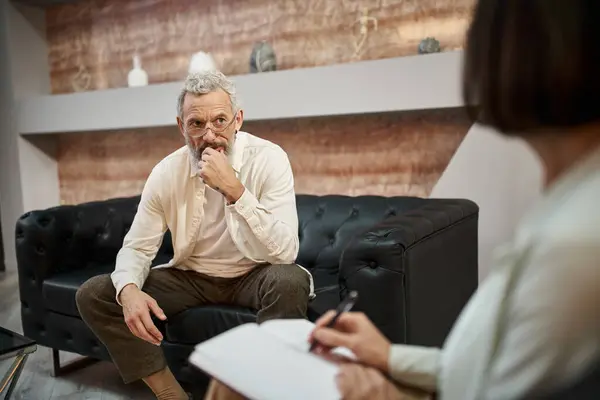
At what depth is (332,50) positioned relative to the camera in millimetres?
2836

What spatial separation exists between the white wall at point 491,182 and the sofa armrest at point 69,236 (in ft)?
5.15

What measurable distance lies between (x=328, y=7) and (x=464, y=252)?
1.53 m

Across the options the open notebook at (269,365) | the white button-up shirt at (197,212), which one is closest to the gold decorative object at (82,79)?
the white button-up shirt at (197,212)

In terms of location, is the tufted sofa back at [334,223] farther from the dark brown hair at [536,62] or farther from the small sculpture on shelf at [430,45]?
the dark brown hair at [536,62]

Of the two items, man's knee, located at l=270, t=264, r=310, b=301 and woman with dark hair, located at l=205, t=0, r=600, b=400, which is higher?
woman with dark hair, located at l=205, t=0, r=600, b=400

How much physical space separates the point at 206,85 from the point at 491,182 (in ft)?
4.29

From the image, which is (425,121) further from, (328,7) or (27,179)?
(27,179)

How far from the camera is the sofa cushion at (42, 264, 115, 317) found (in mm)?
2176

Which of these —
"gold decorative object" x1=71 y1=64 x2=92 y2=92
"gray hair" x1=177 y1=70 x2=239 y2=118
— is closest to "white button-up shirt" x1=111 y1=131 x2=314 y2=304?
"gray hair" x1=177 y1=70 x2=239 y2=118

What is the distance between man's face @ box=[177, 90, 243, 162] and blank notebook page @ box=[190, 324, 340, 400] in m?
1.05

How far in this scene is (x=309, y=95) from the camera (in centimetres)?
269

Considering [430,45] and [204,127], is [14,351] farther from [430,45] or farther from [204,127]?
[430,45]

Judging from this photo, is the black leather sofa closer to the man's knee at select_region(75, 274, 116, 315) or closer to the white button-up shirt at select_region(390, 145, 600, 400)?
the man's knee at select_region(75, 274, 116, 315)

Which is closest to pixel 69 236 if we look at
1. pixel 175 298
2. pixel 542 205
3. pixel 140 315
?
pixel 175 298
